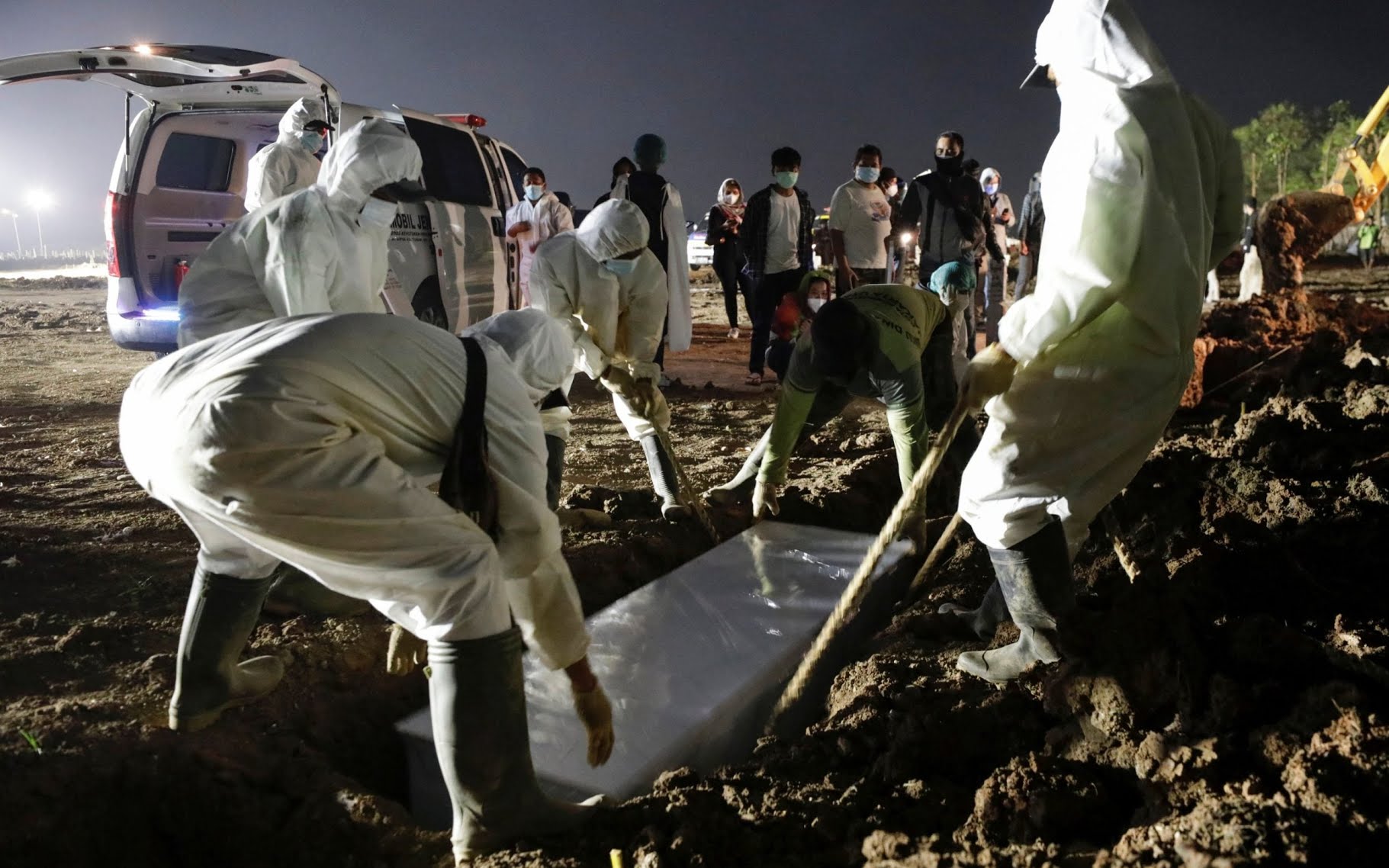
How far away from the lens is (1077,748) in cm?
226

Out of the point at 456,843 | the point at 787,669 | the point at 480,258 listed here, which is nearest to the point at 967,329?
the point at 480,258

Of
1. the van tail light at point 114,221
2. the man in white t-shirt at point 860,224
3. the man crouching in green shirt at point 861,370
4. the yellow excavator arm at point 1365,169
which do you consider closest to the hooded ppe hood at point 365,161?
the man crouching in green shirt at point 861,370

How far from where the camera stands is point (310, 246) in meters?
3.48

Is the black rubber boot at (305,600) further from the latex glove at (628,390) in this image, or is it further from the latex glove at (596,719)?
the latex glove at (628,390)

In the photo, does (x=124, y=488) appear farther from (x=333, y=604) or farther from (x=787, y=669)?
(x=787, y=669)

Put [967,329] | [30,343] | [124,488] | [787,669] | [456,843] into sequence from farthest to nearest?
[30,343] → [967,329] → [124,488] → [787,669] → [456,843]

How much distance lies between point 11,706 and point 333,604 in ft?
3.30

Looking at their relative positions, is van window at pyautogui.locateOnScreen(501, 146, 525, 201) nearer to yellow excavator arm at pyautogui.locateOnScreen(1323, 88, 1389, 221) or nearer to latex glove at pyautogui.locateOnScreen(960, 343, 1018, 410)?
latex glove at pyautogui.locateOnScreen(960, 343, 1018, 410)

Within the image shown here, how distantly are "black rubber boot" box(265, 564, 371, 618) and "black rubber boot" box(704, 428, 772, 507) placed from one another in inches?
76.1

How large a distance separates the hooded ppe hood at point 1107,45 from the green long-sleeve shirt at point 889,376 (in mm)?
1440

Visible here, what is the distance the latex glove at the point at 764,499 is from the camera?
4383 millimetres

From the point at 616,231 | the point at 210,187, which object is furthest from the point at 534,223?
the point at 616,231

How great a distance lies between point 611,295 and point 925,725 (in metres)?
2.75

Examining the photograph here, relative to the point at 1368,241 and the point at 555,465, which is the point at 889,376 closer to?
the point at 555,465
